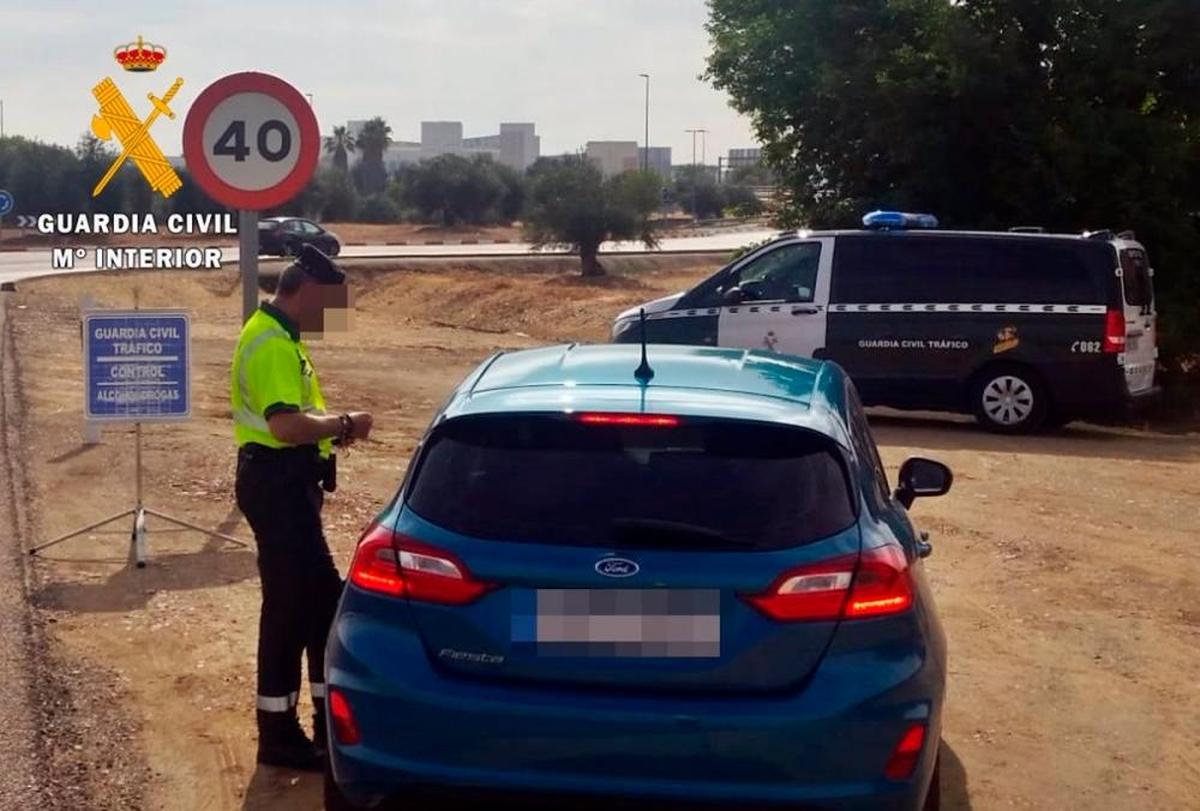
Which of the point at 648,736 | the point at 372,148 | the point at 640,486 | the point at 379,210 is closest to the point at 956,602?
the point at 640,486

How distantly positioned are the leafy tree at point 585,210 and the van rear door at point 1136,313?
91.1 feet

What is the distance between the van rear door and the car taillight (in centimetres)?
1260

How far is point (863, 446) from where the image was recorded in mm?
5051

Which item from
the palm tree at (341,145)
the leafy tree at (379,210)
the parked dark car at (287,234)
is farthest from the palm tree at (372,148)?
the parked dark car at (287,234)

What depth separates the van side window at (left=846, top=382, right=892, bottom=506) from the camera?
480 centimetres

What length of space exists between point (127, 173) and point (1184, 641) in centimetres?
5963

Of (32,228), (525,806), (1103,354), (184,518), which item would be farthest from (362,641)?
(32,228)

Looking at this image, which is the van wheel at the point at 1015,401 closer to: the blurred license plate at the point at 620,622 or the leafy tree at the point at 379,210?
the blurred license plate at the point at 620,622

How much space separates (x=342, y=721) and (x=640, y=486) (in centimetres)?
100

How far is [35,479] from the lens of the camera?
11.1 m

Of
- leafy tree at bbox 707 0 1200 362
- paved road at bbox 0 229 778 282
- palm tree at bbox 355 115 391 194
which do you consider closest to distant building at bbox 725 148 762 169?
palm tree at bbox 355 115 391 194

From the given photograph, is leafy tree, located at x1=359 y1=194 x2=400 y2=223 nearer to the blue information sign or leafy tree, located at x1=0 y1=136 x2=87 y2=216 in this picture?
leafy tree, located at x1=0 y1=136 x2=87 y2=216

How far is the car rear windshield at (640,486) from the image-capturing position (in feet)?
13.9

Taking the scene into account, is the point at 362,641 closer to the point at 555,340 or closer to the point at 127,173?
the point at 555,340
